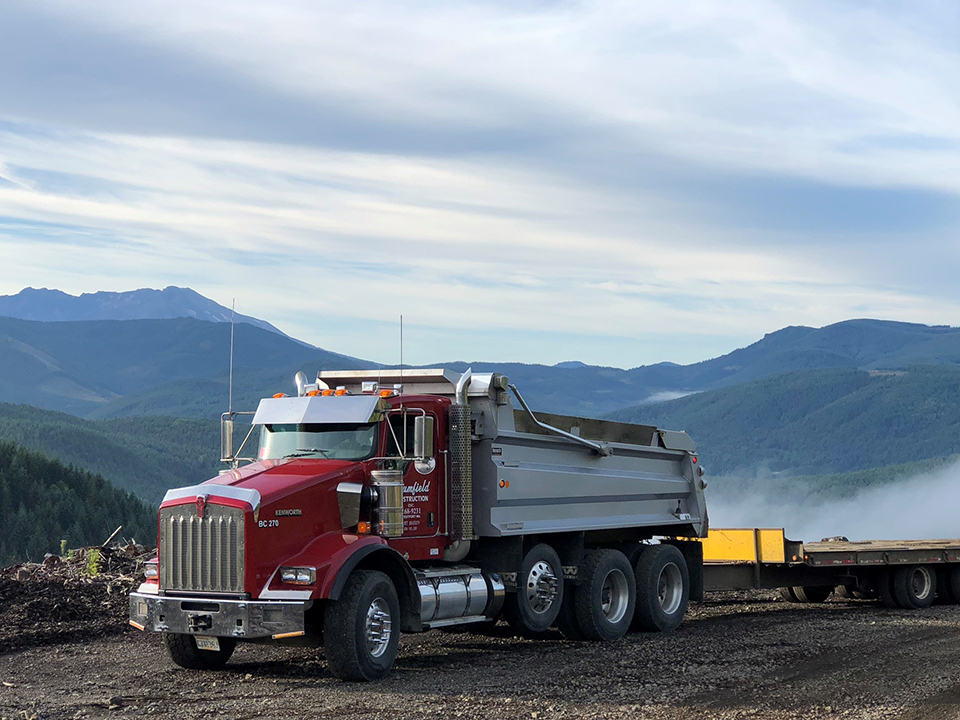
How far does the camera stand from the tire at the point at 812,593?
1964 cm

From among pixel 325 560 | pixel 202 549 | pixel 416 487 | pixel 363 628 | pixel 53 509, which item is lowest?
pixel 363 628

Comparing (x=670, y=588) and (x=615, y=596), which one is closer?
(x=615, y=596)

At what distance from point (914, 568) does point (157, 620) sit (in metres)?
12.8

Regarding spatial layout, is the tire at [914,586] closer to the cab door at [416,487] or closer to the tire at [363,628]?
the cab door at [416,487]

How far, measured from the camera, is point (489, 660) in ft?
42.1

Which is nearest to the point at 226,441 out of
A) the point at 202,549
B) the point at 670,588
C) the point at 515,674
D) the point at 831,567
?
the point at 202,549

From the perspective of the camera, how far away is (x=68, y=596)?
1702cm

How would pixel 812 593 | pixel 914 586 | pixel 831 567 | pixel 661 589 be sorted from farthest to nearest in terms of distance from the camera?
pixel 812 593, pixel 914 586, pixel 831 567, pixel 661 589

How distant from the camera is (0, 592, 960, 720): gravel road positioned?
33.4 feet

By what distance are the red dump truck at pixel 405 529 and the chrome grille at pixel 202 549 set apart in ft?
0.05

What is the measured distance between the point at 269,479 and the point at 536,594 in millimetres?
4094

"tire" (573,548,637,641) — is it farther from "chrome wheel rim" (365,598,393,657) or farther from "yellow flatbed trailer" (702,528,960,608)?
"chrome wheel rim" (365,598,393,657)

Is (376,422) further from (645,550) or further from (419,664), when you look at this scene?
(645,550)

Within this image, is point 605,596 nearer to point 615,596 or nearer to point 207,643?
point 615,596
